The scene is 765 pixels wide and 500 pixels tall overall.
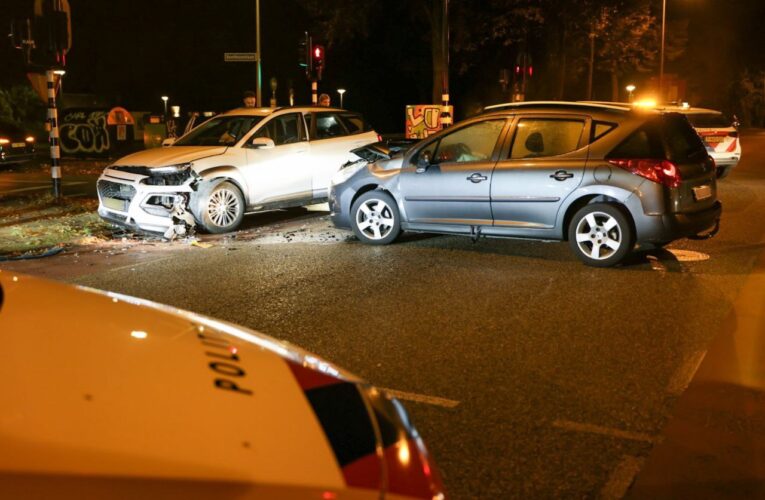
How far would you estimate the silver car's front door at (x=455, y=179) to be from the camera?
31.4 feet

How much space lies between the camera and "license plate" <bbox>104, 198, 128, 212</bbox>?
11.4 metres

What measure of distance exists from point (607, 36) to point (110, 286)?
34.3 m

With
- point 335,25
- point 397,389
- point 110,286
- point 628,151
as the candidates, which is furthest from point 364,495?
point 335,25

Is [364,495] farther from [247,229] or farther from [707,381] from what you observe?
[247,229]

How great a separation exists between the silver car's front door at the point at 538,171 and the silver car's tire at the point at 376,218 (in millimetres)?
1409

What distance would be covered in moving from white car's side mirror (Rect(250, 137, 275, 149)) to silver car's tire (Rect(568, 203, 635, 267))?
4.92 metres

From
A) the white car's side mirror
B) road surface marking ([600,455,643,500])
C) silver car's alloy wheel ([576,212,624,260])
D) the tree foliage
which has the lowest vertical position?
road surface marking ([600,455,643,500])

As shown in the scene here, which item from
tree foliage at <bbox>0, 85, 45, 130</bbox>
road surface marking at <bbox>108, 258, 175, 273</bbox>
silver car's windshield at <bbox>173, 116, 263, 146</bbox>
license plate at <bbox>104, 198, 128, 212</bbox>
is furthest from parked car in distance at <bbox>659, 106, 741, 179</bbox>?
tree foliage at <bbox>0, 85, 45, 130</bbox>

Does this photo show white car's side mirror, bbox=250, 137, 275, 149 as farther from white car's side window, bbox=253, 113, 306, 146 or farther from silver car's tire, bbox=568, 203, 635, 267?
silver car's tire, bbox=568, 203, 635, 267

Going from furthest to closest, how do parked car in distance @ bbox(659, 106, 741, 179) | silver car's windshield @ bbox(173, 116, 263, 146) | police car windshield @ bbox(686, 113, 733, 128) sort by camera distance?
1. police car windshield @ bbox(686, 113, 733, 128)
2. parked car in distance @ bbox(659, 106, 741, 179)
3. silver car's windshield @ bbox(173, 116, 263, 146)

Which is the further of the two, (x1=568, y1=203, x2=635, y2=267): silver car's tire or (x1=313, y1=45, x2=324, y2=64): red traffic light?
(x1=313, y1=45, x2=324, y2=64): red traffic light

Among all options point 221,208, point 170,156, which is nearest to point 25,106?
point 170,156

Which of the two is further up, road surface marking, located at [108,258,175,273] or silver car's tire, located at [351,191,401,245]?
silver car's tire, located at [351,191,401,245]

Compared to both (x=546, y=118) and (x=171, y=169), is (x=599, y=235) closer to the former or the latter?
(x=546, y=118)
